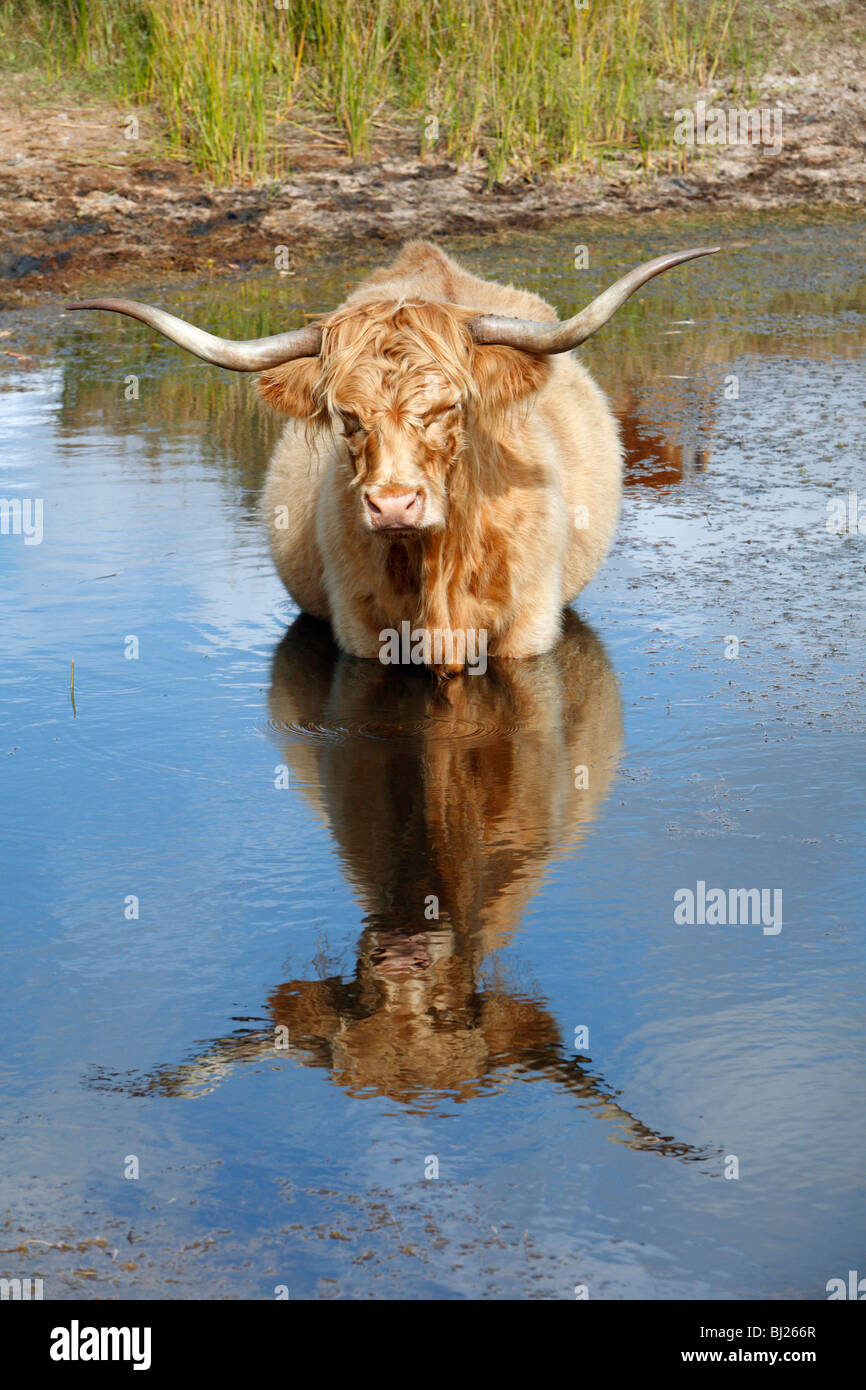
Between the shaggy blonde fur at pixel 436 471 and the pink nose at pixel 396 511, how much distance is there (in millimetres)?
31

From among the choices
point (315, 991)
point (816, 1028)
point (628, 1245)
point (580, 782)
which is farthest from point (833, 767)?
point (628, 1245)

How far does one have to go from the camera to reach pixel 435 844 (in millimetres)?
4832

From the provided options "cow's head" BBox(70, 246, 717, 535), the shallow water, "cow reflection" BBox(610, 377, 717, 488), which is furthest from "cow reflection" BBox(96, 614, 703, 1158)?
"cow reflection" BBox(610, 377, 717, 488)

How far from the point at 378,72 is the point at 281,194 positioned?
1.96 meters

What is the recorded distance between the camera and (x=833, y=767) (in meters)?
5.16

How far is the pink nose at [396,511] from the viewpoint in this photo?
5430 mm

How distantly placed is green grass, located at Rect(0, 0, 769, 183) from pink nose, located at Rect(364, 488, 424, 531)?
9.86 metres

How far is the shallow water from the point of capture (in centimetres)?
318

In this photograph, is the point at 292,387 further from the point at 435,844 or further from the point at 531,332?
the point at 435,844

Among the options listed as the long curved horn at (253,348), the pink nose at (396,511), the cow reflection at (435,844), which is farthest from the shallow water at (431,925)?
the long curved horn at (253,348)

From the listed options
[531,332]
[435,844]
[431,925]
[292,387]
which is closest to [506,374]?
[531,332]

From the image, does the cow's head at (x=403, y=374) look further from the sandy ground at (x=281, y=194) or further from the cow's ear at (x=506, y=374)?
the sandy ground at (x=281, y=194)

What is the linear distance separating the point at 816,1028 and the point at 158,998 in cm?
136
